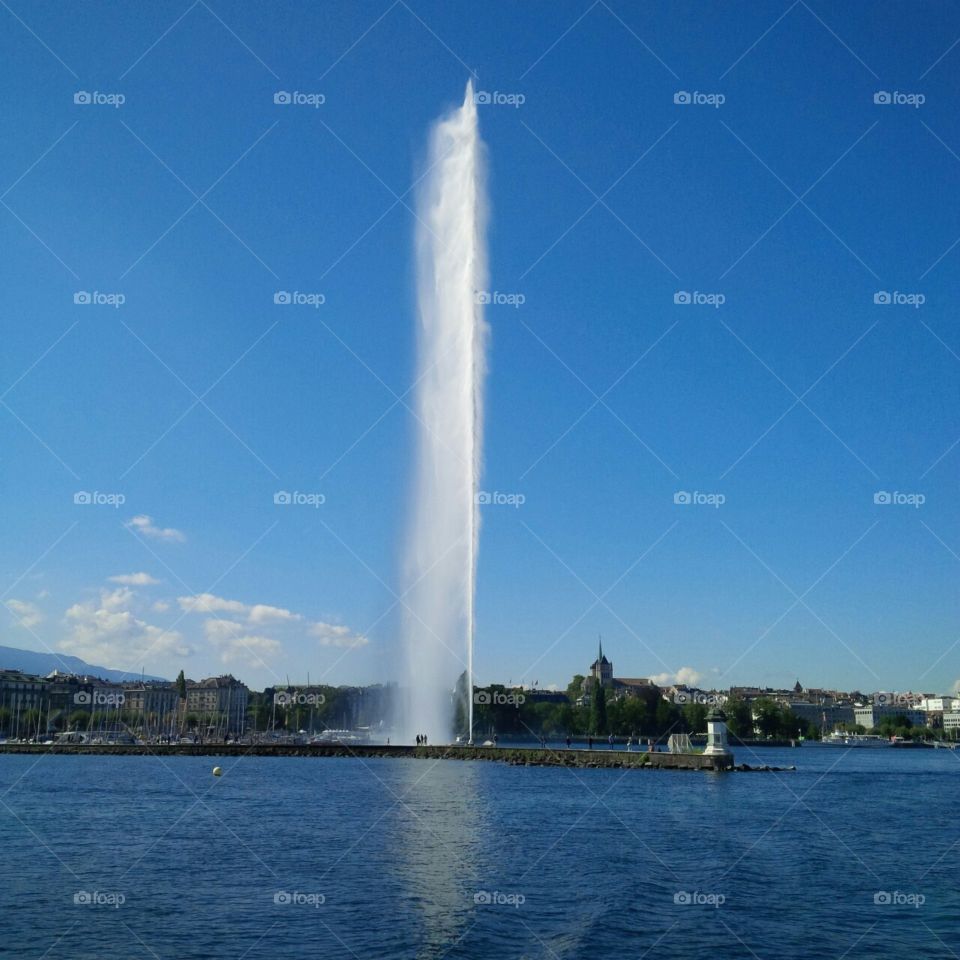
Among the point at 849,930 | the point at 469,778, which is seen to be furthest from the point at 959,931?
the point at 469,778

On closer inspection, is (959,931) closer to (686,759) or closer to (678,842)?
(678,842)

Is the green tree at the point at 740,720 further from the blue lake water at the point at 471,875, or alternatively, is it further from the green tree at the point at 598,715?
the blue lake water at the point at 471,875

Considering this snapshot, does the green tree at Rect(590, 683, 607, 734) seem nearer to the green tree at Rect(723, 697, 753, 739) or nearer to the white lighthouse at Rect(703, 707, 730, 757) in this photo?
the green tree at Rect(723, 697, 753, 739)

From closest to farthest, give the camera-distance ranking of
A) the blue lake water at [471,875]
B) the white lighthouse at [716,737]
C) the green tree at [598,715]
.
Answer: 1. the blue lake water at [471,875]
2. the white lighthouse at [716,737]
3. the green tree at [598,715]

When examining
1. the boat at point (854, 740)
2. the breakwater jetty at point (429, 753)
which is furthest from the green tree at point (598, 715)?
the boat at point (854, 740)

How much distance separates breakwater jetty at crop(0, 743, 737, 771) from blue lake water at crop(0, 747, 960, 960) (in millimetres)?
21750

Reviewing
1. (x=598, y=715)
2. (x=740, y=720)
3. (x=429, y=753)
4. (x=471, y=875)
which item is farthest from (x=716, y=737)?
(x=740, y=720)

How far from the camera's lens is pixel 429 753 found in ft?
238

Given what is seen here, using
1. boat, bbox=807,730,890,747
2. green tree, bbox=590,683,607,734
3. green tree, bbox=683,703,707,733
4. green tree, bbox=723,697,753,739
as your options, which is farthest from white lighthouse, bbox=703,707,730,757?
boat, bbox=807,730,890,747

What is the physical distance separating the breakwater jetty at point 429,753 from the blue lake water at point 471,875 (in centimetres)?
2175

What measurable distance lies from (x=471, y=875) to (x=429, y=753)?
51.9 meters

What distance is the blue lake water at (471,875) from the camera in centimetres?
1656

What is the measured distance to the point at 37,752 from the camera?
298ft

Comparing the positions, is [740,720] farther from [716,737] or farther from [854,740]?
[716,737]
